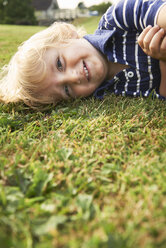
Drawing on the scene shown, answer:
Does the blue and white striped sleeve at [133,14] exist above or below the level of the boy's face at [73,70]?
above

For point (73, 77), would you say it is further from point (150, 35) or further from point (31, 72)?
point (150, 35)

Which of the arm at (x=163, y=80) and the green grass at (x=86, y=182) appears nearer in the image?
the green grass at (x=86, y=182)

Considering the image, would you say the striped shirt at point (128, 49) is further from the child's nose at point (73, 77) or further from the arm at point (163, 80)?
the child's nose at point (73, 77)

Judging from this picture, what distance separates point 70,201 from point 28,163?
43cm

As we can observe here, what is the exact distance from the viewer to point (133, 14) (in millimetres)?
2459

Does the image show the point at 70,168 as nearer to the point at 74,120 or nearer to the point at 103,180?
the point at 103,180

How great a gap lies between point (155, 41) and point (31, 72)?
4.17 feet

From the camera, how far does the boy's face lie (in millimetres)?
2551

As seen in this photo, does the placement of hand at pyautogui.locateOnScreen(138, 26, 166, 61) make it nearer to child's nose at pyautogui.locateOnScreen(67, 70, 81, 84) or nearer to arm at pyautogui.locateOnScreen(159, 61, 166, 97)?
arm at pyautogui.locateOnScreen(159, 61, 166, 97)

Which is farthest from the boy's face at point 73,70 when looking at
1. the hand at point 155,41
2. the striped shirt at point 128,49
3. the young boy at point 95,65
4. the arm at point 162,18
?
the arm at point 162,18

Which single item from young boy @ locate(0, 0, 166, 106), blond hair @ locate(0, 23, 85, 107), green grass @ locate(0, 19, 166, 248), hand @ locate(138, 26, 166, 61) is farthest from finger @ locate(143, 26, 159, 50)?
blond hair @ locate(0, 23, 85, 107)

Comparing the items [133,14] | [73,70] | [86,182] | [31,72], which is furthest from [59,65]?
[86,182]

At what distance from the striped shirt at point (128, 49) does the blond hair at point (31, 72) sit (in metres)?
0.49

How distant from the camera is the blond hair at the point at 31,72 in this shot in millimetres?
2547
